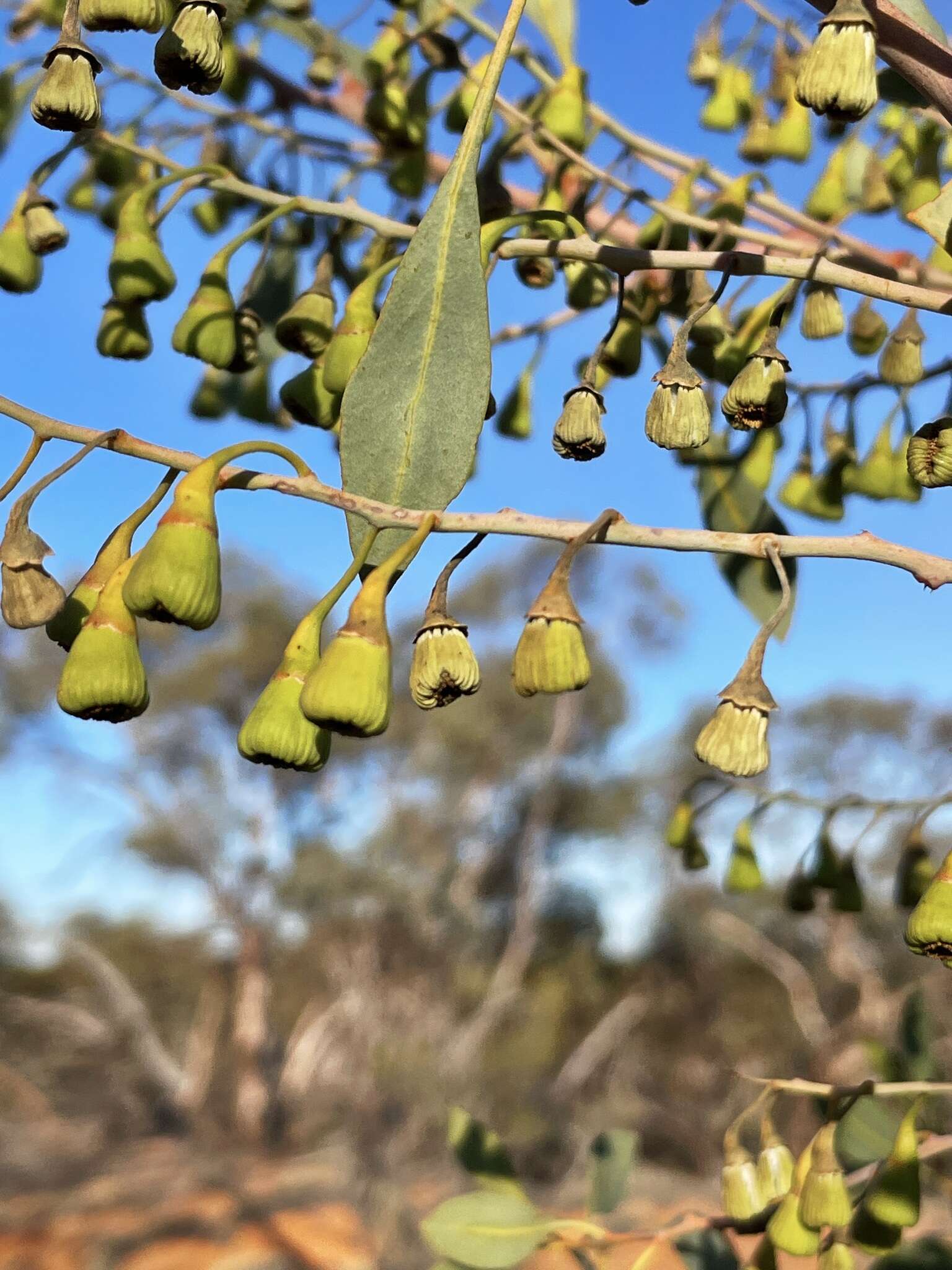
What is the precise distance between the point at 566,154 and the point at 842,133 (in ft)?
1.95

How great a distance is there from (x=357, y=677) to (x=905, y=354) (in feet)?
2.29

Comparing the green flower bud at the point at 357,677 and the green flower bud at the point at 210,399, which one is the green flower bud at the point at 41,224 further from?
the green flower bud at the point at 357,677

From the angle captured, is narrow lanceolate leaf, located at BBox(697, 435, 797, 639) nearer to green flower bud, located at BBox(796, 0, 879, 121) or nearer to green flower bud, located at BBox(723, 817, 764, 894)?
green flower bud, located at BBox(723, 817, 764, 894)

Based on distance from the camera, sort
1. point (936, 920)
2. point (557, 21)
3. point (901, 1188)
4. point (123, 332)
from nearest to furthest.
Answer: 1. point (936, 920)
2. point (901, 1188)
3. point (123, 332)
4. point (557, 21)

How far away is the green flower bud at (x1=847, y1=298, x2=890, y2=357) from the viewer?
4.05 feet

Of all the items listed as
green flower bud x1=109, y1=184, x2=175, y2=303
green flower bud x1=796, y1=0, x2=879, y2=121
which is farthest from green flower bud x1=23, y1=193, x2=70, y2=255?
green flower bud x1=796, y1=0, x2=879, y2=121

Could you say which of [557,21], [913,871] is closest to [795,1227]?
[913,871]

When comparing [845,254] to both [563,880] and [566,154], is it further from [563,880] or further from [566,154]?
[563,880]

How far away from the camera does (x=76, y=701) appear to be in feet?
2.22

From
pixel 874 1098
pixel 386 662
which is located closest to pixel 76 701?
pixel 386 662

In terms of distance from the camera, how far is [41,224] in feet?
3.68

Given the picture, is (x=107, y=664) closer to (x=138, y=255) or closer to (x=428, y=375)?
(x=428, y=375)

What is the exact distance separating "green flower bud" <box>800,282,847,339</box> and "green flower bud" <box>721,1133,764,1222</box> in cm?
74

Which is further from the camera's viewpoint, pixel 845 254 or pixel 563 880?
pixel 563 880
